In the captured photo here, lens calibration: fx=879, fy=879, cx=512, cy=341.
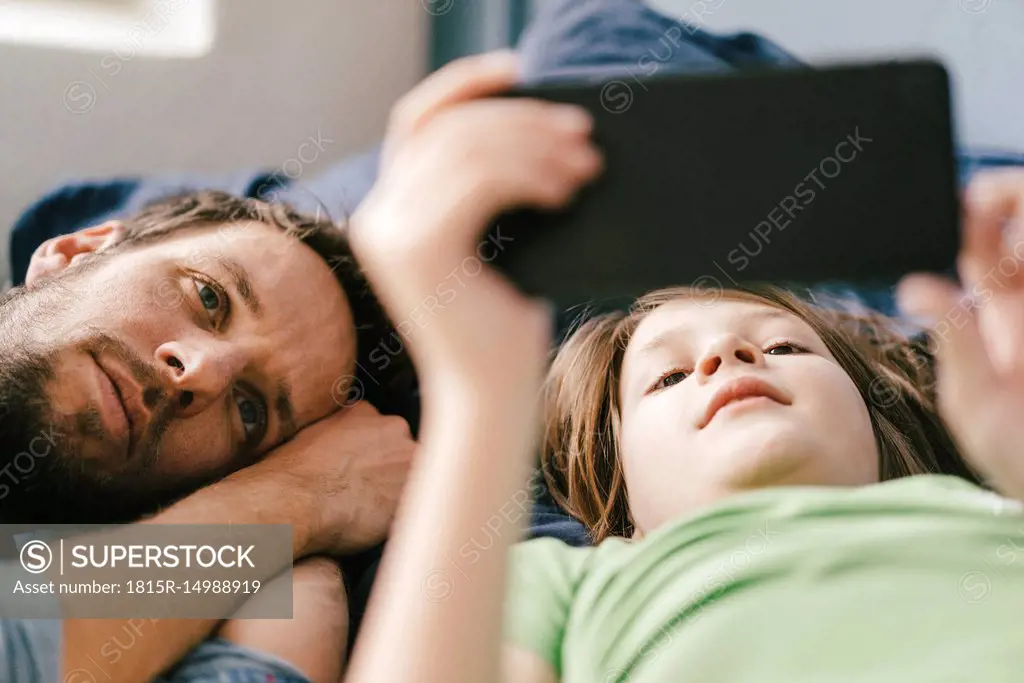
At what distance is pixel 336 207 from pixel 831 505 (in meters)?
0.63

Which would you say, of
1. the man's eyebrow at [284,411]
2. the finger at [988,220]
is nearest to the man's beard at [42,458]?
the man's eyebrow at [284,411]

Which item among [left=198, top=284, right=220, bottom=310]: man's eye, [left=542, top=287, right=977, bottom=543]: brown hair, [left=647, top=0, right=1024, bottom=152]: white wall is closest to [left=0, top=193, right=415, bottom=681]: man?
[left=198, top=284, right=220, bottom=310]: man's eye

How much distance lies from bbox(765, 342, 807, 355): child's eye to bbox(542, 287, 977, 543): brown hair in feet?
0.27

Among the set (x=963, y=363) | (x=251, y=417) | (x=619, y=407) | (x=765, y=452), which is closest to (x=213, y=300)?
(x=251, y=417)

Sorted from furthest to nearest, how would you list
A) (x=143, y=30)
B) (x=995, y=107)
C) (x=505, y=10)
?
(x=505, y=10) → (x=143, y=30) → (x=995, y=107)

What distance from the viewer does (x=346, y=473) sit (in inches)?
29.1

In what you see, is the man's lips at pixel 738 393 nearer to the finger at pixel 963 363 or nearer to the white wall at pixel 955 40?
the finger at pixel 963 363

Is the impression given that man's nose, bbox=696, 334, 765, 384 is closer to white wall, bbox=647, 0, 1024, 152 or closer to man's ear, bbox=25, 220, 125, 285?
white wall, bbox=647, 0, 1024, 152

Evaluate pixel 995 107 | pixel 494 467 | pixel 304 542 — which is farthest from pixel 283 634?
pixel 995 107

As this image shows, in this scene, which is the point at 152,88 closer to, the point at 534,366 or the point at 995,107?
the point at 534,366

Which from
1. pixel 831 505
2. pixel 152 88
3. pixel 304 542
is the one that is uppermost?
pixel 152 88

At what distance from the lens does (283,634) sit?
580mm

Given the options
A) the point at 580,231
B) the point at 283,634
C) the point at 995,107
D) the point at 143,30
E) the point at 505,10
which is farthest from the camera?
the point at 505,10

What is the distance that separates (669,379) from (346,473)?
279 mm
